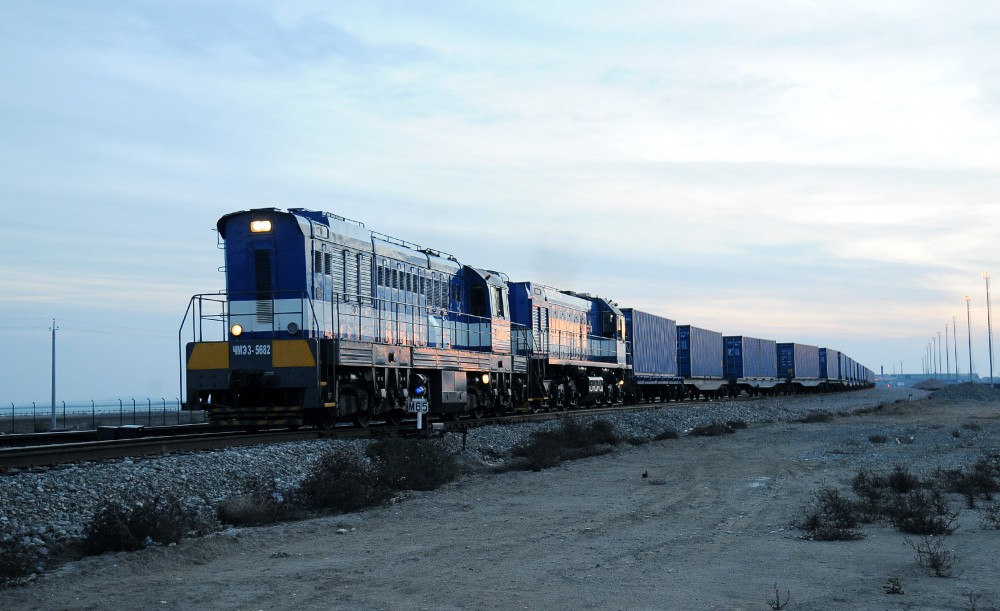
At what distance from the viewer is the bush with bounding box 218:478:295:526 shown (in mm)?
10602

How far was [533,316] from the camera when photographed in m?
30.2

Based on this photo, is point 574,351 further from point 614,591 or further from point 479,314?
point 614,591

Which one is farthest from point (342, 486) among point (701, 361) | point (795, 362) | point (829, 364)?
point (829, 364)

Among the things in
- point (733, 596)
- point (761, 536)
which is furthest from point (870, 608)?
point (761, 536)

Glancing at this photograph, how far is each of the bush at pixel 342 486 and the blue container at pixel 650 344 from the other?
91.3ft

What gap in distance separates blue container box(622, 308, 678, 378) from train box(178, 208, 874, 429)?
726 cm

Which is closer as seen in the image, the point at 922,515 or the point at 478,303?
the point at 922,515

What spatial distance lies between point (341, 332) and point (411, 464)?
548 cm

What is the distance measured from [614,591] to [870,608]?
1875mm

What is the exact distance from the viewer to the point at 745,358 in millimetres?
58250

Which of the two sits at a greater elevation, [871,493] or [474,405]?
[474,405]

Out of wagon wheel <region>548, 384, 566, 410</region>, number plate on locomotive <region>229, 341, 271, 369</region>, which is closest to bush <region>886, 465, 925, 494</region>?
number plate on locomotive <region>229, 341, 271, 369</region>

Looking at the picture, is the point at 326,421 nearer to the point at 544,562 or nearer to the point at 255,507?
the point at 255,507

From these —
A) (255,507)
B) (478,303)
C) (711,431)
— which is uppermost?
(478,303)
